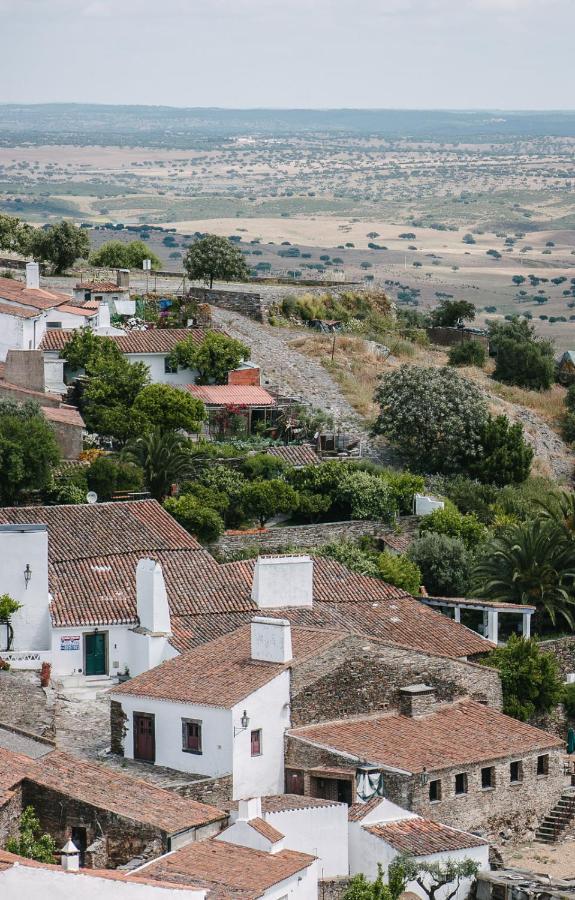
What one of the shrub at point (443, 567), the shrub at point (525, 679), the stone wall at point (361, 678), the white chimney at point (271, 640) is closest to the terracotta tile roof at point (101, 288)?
the shrub at point (443, 567)

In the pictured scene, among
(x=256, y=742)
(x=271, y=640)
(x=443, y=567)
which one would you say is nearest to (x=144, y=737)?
(x=256, y=742)

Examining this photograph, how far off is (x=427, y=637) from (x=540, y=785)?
15.8 feet

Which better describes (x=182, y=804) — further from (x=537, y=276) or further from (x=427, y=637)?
(x=537, y=276)

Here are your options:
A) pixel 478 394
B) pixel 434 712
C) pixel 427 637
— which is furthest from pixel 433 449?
pixel 434 712

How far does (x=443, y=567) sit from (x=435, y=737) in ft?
35.8

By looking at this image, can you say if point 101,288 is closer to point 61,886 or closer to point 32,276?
point 32,276

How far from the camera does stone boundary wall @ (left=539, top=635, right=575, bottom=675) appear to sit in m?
42.2

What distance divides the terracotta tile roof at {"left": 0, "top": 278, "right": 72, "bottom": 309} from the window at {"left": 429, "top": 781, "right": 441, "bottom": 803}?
26.0 metres

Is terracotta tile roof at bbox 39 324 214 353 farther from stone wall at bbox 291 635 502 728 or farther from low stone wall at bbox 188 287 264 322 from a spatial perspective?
stone wall at bbox 291 635 502 728

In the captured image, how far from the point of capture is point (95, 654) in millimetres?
38812

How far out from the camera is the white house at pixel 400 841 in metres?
31.0

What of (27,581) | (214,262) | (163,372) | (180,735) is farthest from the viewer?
(214,262)

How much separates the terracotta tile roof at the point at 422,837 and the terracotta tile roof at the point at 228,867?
2349 mm

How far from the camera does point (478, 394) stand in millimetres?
54812
